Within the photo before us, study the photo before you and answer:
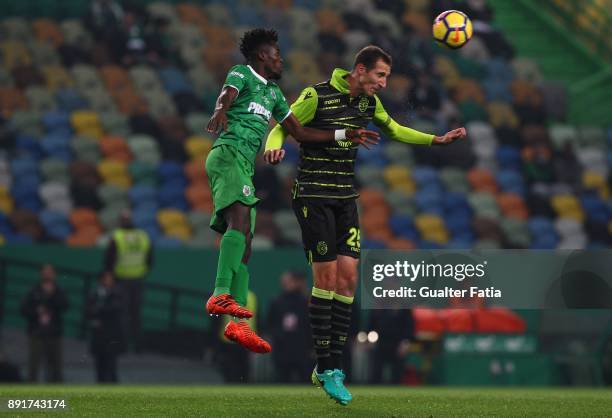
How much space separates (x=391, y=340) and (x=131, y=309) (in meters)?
3.13

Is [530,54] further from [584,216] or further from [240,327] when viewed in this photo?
[240,327]

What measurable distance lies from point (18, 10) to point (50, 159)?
141 inches

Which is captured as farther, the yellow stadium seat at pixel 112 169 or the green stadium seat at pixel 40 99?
the green stadium seat at pixel 40 99

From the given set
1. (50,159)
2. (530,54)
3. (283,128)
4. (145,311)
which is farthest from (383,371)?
(530,54)

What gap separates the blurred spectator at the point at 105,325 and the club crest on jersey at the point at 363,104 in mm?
6894

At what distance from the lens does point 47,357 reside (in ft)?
46.4

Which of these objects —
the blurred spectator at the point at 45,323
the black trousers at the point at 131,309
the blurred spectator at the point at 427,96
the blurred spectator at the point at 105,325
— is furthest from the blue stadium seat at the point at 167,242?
the blurred spectator at the point at 427,96

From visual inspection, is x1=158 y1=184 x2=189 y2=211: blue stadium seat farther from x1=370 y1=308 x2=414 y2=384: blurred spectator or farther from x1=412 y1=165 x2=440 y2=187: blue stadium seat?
x1=370 y1=308 x2=414 y2=384: blurred spectator

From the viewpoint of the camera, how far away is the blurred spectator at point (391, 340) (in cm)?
1443

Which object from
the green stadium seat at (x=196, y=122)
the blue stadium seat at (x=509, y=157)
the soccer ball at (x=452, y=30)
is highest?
the green stadium seat at (x=196, y=122)

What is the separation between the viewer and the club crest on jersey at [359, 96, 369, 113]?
323 inches

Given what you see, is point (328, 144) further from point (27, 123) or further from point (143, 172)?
point (27, 123)

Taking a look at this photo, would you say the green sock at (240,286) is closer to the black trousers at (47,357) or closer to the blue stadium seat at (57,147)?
the black trousers at (47,357)

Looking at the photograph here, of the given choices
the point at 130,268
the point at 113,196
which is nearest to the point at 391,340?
the point at 130,268
